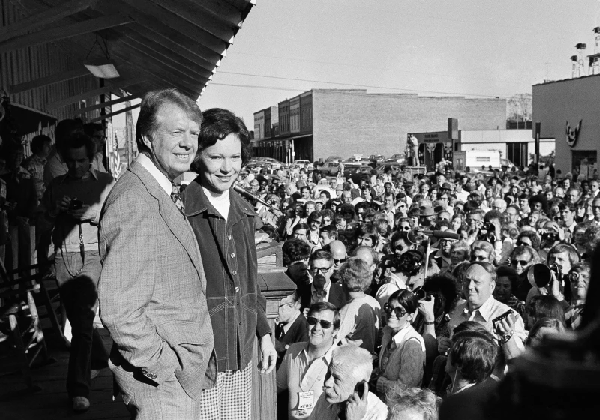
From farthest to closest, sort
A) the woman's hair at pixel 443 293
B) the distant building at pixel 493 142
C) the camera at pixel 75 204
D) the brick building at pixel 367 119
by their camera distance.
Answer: the brick building at pixel 367 119, the distant building at pixel 493 142, the woman's hair at pixel 443 293, the camera at pixel 75 204

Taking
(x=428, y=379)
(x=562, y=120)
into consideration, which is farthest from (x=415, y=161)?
(x=428, y=379)

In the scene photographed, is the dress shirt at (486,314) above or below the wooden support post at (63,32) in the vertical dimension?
below

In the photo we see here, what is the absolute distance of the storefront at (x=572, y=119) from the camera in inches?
1526

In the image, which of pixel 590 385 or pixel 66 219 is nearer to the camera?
pixel 590 385

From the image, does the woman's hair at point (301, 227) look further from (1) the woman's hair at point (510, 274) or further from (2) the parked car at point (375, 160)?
(2) the parked car at point (375, 160)

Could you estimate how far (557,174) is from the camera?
128 ft

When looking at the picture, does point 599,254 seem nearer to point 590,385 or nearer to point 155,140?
point 590,385

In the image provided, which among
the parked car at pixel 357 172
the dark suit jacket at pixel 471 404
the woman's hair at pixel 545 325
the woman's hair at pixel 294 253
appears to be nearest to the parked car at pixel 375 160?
the parked car at pixel 357 172

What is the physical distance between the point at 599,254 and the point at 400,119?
265 feet

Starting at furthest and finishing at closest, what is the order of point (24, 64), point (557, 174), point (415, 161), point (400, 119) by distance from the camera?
point (400, 119) < point (415, 161) < point (557, 174) < point (24, 64)

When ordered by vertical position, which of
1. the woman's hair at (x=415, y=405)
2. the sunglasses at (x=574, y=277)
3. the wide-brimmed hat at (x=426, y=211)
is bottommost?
the woman's hair at (x=415, y=405)

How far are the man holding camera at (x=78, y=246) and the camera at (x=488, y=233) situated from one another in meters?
6.55

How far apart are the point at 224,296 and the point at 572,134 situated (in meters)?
40.1

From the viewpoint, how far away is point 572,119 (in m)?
41.5
